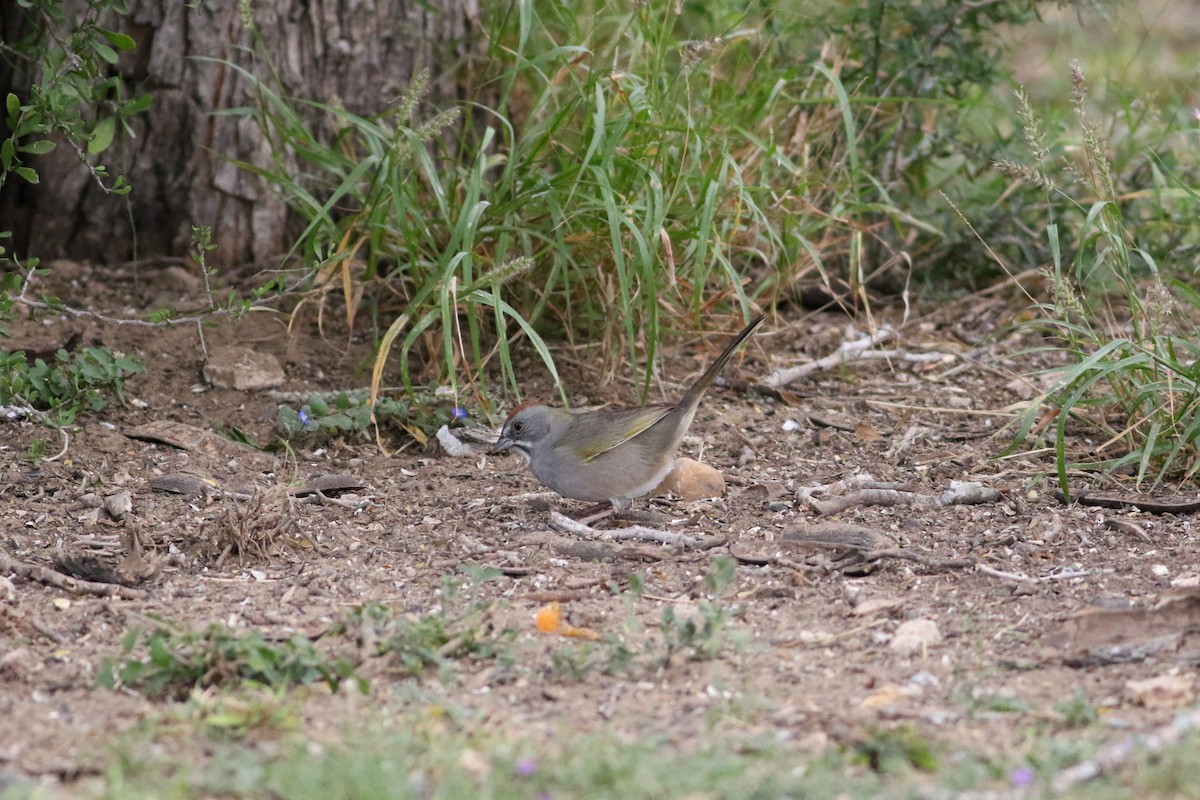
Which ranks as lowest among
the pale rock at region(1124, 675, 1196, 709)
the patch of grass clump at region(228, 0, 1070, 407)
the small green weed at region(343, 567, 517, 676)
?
the small green weed at region(343, 567, 517, 676)

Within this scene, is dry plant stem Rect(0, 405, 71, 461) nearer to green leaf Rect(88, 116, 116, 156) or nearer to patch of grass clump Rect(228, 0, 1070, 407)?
green leaf Rect(88, 116, 116, 156)

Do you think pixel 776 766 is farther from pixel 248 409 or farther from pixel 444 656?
pixel 248 409

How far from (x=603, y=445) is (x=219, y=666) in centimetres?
191

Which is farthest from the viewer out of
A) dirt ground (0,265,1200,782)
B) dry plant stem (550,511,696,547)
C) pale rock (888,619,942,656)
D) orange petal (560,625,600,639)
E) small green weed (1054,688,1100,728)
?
dry plant stem (550,511,696,547)

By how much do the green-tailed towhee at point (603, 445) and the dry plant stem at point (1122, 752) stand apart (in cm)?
228

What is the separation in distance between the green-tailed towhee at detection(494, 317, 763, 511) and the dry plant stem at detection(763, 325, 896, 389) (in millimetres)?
1112

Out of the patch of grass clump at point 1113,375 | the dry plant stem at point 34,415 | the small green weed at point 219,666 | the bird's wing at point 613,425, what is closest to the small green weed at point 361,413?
the bird's wing at point 613,425

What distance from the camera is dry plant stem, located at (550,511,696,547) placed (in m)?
4.57

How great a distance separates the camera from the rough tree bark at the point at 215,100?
6234 millimetres

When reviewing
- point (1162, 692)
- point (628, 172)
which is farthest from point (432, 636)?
point (628, 172)

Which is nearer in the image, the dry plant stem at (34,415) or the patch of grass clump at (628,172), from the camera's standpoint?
the dry plant stem at (34,415)

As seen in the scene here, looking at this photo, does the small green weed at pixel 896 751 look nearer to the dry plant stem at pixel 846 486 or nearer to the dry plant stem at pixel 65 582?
the dry plant stem at pixel 846 486

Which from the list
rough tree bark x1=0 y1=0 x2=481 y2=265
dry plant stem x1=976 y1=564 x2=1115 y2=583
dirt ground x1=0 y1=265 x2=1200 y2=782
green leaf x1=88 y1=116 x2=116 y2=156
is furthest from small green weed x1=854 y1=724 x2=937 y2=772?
rough tree bark x1=0 y1=0 x2=481 y2=265

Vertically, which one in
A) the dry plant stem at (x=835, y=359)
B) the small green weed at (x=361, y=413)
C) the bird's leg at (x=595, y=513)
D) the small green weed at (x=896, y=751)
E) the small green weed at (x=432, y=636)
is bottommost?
the bird's leg at (x=595, y=513)
